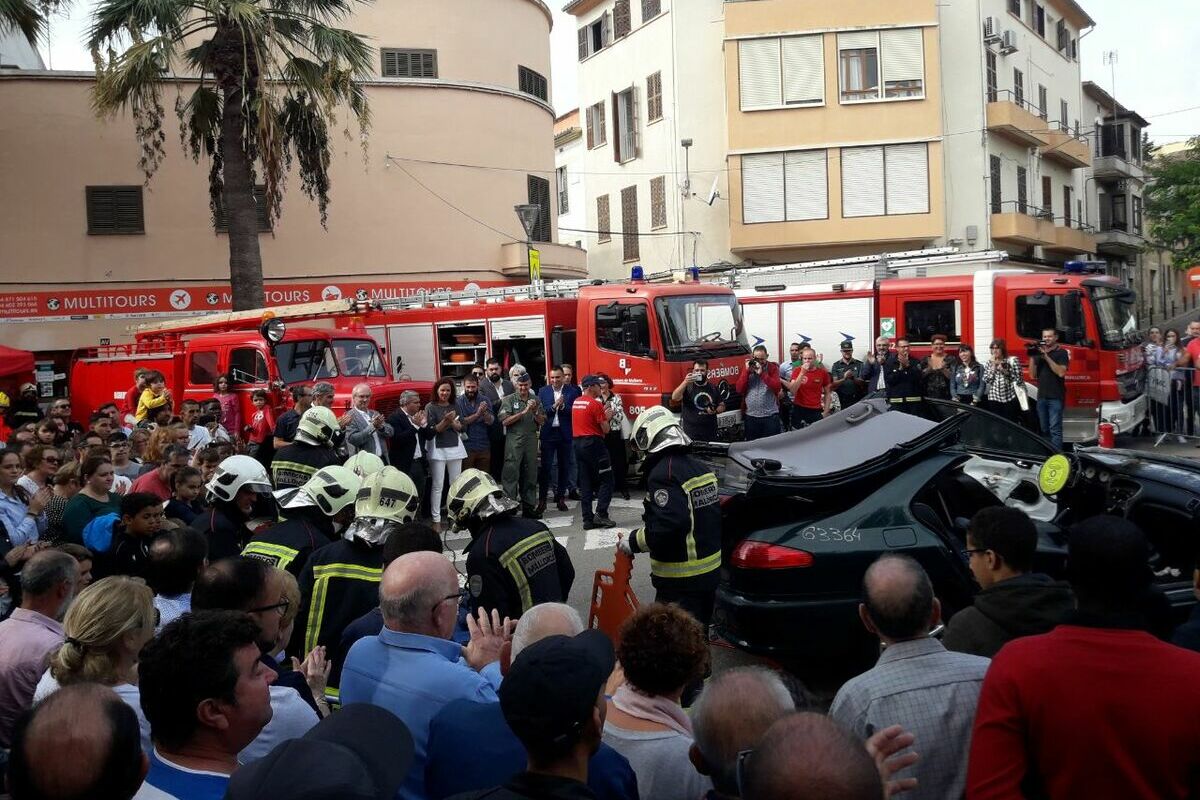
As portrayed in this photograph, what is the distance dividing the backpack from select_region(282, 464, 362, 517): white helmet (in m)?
1.61

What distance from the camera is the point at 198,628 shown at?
266 cm

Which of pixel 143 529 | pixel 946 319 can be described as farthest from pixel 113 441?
pixel 946 319

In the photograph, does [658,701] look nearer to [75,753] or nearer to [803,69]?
[75,753]

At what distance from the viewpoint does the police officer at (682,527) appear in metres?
5.58

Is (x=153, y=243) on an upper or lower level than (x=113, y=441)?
upper

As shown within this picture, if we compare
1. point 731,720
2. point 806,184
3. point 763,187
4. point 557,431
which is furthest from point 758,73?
point 731,720

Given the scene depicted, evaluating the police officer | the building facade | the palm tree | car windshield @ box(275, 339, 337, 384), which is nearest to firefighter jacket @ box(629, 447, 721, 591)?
the police officer

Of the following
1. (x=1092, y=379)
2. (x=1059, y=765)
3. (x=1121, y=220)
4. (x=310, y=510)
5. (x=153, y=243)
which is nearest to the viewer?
(x=1059, y=765)

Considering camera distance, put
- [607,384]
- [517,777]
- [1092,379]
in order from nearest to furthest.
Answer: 1. [517,777]
2. [607,384]
3. [1092,379]

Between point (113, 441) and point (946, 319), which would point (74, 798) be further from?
point (946, 319)

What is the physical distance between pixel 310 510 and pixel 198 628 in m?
2.38

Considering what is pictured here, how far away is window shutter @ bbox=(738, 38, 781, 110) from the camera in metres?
29.7

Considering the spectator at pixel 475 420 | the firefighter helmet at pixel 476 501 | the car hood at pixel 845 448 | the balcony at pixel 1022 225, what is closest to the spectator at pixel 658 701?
the firefighter helmet at pixel 476 501

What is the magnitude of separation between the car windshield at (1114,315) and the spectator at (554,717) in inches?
580
